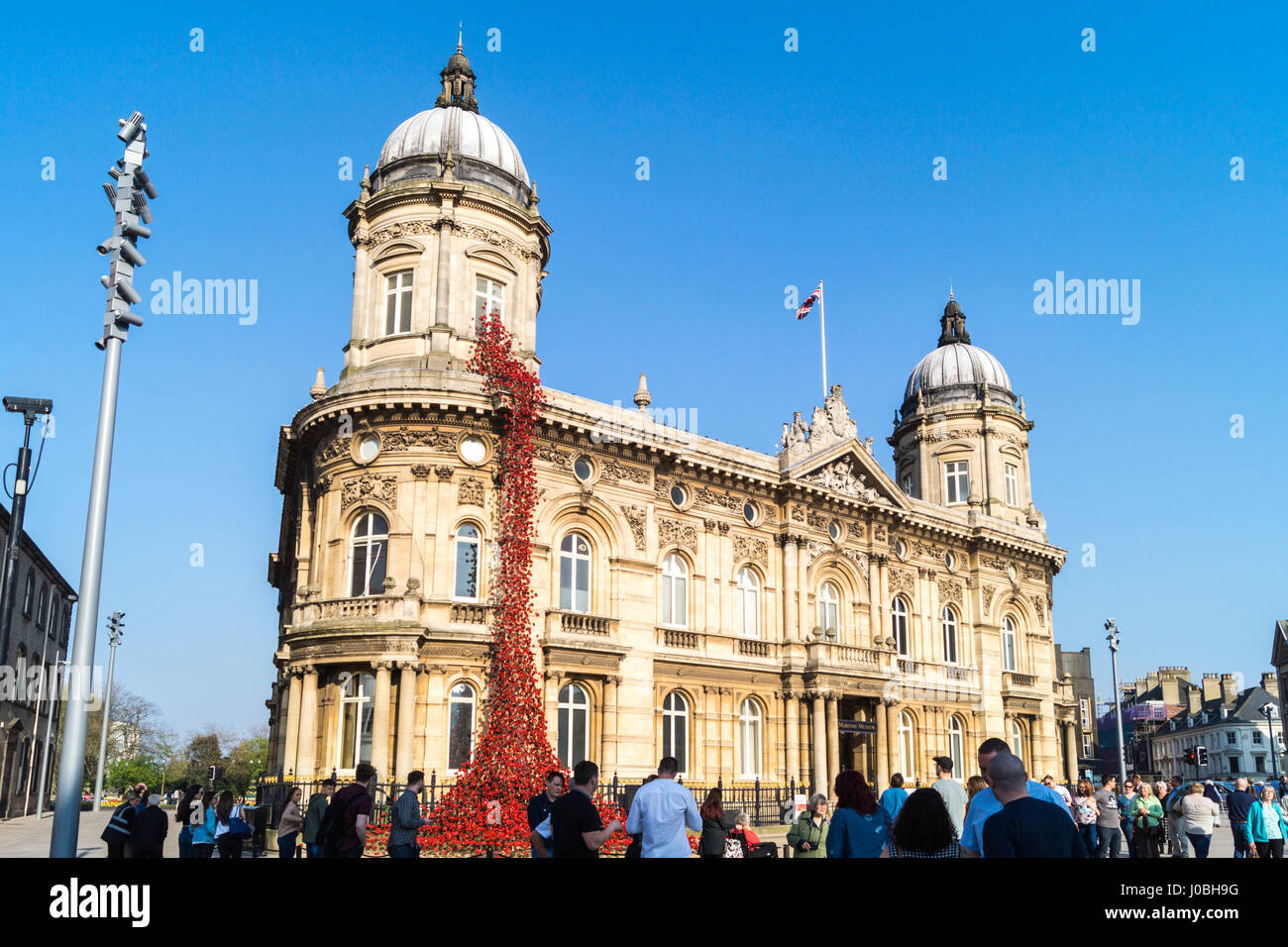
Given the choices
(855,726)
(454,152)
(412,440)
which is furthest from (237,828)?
(855,726)

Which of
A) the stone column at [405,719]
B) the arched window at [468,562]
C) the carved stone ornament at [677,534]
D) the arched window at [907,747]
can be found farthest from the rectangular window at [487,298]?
the arched window at [907,747]

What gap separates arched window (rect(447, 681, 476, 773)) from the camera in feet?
86.1

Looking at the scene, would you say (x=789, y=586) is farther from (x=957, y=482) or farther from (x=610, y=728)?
(x=957, y=482)

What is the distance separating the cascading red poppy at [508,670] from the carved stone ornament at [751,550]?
7.99 m

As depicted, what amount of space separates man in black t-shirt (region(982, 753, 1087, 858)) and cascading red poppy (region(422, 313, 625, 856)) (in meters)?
16.3

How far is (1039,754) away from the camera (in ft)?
140

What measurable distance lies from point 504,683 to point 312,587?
19.6ft

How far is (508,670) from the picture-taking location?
2641 centimetres

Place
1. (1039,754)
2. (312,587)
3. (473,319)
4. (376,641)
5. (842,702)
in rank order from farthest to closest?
(1039,754) → (842,702) → (473,319) → (312,587) → (376,641)

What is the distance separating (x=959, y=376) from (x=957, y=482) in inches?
195

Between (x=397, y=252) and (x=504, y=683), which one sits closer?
(x=504, y=683)

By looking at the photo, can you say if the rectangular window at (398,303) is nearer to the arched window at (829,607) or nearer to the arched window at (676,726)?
the arched window at (676,726)
